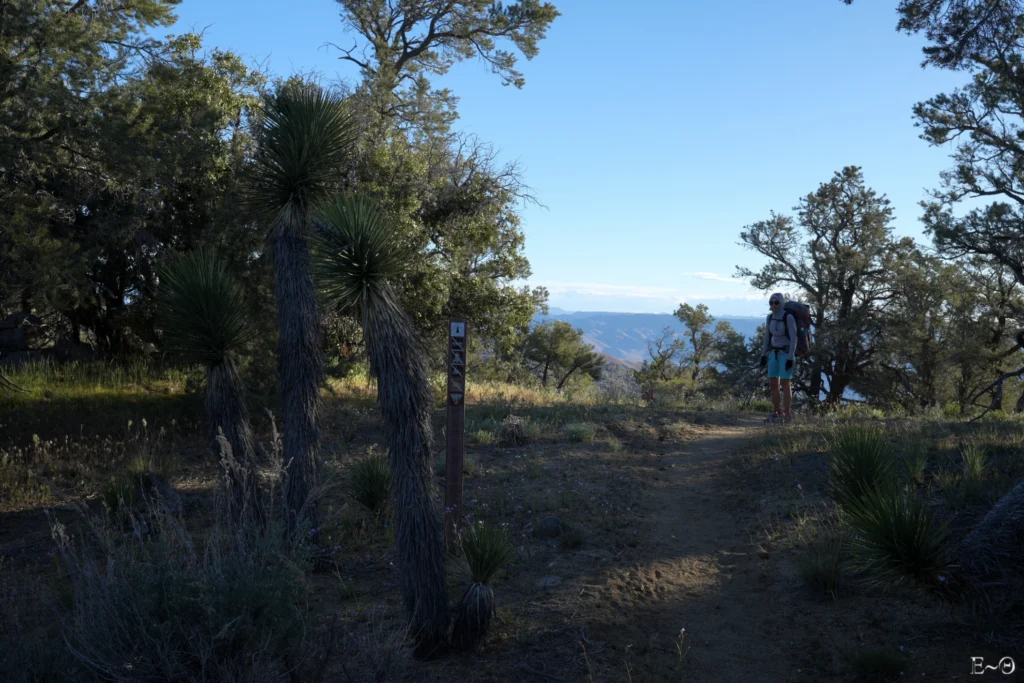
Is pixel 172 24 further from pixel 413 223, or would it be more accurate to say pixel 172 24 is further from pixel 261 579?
pixel 261 579

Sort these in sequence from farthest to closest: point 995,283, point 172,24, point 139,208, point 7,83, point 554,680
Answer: point 995,283, point 172,24, point 139,208, point 7,83, point 554,680

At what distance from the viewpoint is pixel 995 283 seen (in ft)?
83.2

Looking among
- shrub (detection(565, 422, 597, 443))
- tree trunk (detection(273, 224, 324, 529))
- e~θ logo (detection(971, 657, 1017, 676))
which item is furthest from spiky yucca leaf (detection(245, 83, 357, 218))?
shrub (detection(565, 422, 597, 443))

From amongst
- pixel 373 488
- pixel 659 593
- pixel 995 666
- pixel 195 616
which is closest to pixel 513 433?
pixel 373 488

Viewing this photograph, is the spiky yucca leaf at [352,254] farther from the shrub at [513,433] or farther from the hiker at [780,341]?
the hiker at [780,341]

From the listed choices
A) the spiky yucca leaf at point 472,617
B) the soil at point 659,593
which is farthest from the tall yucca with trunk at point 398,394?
the soil at point 659,593

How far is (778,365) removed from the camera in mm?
12477

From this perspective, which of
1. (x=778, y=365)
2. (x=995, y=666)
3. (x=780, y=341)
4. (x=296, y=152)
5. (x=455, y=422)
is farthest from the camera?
(x=778, y=365)

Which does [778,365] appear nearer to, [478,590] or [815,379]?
[478,590]

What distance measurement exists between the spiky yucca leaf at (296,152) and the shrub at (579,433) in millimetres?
6482

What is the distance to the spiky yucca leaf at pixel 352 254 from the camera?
5.18 metres

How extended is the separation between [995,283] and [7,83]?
92.8 feet

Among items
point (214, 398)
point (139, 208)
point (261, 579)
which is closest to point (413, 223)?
point (139, 208)

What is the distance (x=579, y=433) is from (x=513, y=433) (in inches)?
41.5
